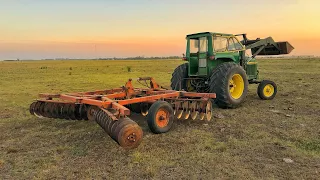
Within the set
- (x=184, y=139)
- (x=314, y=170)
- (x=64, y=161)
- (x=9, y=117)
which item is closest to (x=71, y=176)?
(x=64, y=161)

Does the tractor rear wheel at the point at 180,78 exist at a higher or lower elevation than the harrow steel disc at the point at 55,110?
higher

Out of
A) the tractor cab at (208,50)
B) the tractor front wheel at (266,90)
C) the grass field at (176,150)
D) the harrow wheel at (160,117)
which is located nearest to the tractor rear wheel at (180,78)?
the tractor cab at (208,50)

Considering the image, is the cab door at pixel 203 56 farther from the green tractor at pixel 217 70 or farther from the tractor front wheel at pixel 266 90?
the tractor front wheel at pixel 266 90

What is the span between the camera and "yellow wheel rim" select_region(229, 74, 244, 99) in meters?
9.40

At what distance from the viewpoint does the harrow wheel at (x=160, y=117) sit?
19.9 ft

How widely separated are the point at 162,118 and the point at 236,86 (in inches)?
163

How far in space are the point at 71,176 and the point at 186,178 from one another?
1638mm

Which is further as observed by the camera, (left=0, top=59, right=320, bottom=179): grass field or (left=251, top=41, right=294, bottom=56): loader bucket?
(left=251, top=41, right=294, bottom=56): loader bucket

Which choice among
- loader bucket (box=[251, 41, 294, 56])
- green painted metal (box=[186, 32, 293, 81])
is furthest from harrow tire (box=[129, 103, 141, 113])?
loader bucket (box=[251, 41, 294, 56])

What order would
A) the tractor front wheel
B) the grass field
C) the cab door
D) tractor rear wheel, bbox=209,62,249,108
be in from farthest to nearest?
1. the tractor front wheel
2. the cab door
3. tractor rear wheel, bbox=209,62,249,108
4. the grass field

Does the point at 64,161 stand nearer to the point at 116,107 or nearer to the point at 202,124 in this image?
the point at 116,107

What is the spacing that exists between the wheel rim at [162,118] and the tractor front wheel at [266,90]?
5.68m

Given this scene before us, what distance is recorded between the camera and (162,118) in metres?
6.34

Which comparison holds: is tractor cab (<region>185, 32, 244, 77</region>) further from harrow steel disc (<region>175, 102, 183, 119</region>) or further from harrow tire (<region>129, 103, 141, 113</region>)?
harrow tire (<region>129, 103, 141, 113</region>)
